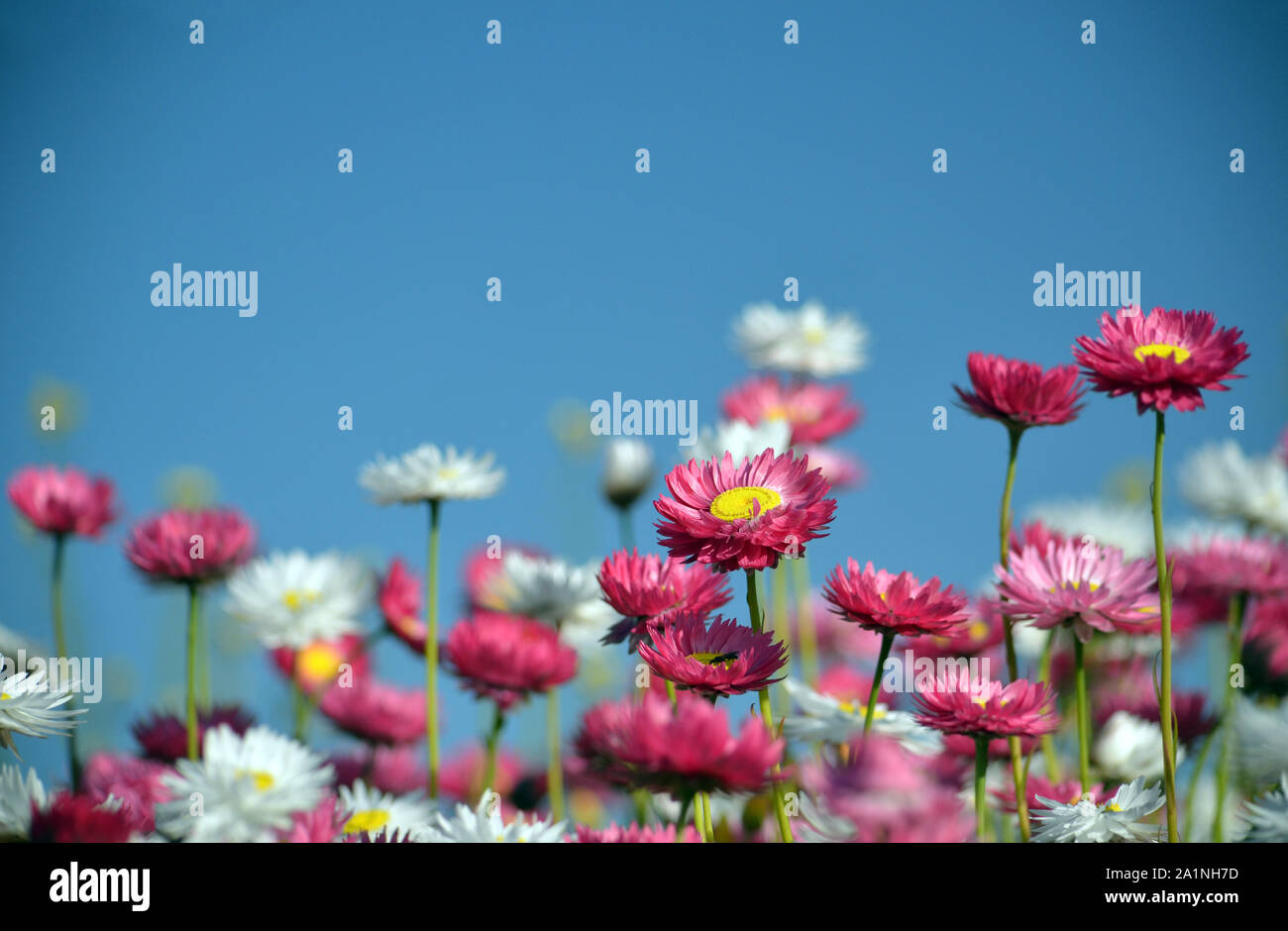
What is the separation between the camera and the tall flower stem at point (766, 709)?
2.47 feet

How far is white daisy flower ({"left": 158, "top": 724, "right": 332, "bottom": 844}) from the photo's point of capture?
0.81 m

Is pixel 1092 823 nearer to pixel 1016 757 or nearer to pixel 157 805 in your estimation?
pixel 1016 757

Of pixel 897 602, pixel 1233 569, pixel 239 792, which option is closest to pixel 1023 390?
pixel 897 602

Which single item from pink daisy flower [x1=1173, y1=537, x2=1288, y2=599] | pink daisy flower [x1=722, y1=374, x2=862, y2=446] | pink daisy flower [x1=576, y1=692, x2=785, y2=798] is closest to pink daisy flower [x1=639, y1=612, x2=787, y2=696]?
pink daisy flower [x1=576, y1=692, x2=785, y2=798]

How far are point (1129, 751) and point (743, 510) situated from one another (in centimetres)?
52

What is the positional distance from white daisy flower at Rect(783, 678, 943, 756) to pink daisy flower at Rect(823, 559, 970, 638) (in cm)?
19

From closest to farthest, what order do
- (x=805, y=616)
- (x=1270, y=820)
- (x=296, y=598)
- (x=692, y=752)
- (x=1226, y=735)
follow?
(x=692, y=752)
(x=1270, y=820)
(x=1226, y=735)
(x=296, y=598)
(x=805, y=616)

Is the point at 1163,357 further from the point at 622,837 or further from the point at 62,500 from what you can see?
the point at 62,500

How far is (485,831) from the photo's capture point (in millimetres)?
737

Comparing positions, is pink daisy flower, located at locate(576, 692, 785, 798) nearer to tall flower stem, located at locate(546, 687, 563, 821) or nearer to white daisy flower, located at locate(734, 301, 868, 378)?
tall flower stem, located at locate(546, 687, 563, 821)

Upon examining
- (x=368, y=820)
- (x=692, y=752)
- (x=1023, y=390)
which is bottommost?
(x=368, y=820)

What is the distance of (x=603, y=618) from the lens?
125 cm
